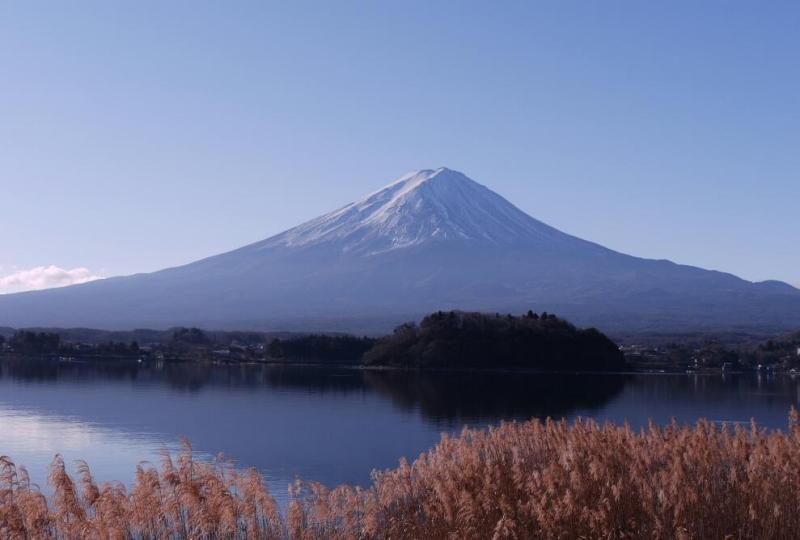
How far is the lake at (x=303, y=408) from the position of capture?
1658 cm

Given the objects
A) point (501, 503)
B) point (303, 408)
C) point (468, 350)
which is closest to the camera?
point (501, 503)

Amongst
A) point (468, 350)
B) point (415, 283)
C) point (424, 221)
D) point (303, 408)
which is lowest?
point (303, 408)

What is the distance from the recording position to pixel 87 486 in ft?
28.8

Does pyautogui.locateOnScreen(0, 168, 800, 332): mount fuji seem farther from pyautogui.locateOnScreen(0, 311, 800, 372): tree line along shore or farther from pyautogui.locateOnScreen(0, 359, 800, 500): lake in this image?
pyautogui.locateOnScreen(0, 359, 800, 500): lake

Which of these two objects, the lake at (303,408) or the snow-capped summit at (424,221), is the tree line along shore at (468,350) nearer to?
the lake at (303,408)

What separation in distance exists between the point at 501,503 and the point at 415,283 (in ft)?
354

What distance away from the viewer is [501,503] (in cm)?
781

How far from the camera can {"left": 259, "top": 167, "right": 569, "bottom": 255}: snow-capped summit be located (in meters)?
129

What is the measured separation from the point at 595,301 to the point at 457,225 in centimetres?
2813

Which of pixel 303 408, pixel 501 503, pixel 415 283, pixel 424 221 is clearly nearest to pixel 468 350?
pixel 303 408

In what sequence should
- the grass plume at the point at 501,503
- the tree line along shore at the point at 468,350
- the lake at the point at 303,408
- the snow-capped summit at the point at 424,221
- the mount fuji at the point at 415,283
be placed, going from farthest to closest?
the snow-capped summit at the point at 424,221
the mount fuji at the point at 415,283
the tree line along shore at the point at 468,350
the lake at the point at 303,408
the grass plume at the point at 501,503

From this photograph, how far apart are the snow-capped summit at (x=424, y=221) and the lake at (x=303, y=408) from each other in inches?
3395

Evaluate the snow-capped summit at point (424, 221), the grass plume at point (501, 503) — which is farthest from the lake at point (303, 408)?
the snow-capped summit at point (424, 221)

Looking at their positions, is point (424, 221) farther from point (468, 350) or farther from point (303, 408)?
point (303, 408)
